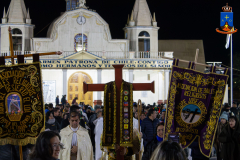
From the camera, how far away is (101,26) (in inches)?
1203

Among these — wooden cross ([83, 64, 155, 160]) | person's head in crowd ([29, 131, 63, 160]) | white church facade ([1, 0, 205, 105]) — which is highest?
white church facade ([1, 0, 205, 105])

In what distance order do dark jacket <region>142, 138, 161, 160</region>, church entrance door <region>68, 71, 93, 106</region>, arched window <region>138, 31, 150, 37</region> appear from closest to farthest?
dark jacket <region>142, 138, 161, 160</region> → church entrance door <region>68, 71, 93, 106</region> → arched window <region>138, 31, 150, 37</region>

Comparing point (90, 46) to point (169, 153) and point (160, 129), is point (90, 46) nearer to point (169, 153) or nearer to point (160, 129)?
point (160, 129)

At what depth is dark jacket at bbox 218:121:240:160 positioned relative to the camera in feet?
29.2

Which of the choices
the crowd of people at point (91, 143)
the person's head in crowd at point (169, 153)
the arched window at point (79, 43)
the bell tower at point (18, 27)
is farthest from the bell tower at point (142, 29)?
the person's head in crowd at point (169, 153)

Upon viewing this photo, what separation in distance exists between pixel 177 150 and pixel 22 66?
4.22m

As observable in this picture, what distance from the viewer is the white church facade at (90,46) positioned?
29234 millimetres

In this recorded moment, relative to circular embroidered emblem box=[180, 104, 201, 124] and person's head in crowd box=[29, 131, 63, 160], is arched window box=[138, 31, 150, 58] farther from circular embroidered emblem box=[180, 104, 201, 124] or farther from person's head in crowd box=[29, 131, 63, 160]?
person's head in crowd box=[29, 131, 63, 160]

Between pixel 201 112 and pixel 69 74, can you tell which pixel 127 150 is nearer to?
pixel 201 112

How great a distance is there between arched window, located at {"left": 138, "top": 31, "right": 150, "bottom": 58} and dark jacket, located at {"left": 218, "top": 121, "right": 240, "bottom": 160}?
70.1ft

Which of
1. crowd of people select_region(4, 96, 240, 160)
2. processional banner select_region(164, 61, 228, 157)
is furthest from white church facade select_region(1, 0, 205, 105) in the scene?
processional banner select_region(164, 61, 228, 157)

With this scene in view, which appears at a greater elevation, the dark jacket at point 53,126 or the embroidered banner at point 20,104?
the embroidered banner at point 20,104

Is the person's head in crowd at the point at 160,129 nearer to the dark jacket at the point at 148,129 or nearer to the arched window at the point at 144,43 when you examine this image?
the dark jacket at the point at 148,129

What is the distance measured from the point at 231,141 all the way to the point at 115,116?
378cm
